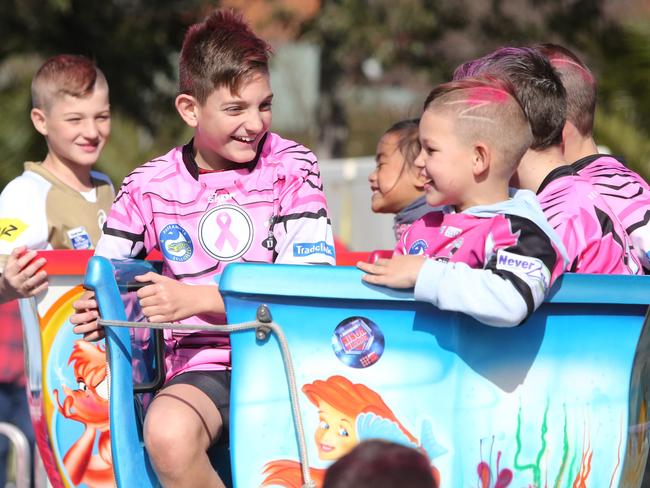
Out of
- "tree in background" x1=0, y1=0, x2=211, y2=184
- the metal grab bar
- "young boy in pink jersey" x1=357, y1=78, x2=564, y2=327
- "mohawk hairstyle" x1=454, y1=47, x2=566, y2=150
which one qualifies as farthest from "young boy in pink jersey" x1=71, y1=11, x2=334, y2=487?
"tree in background" x1=0, y1=0, x2=211, y2=184

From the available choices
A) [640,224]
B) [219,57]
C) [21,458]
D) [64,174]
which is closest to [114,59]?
[64,174]

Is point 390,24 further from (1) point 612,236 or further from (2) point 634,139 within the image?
(1) point 612,236

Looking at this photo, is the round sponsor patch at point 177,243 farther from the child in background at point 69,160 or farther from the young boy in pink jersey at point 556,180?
the child in background at point 69,160

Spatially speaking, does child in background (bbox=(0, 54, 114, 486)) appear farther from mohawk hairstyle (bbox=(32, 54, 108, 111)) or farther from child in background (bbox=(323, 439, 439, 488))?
child in background (bbox=(323, 439, 439, 488))

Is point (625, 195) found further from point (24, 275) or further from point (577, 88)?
point (24, 275)

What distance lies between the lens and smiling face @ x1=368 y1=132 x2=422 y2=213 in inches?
171

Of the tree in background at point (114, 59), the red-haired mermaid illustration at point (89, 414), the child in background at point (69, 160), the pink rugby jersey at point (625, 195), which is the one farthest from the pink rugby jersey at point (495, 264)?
the tree in background at point (114, 59)

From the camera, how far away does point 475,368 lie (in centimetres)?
260

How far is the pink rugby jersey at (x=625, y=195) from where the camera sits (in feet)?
11.1

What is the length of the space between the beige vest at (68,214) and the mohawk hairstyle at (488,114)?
186 cm

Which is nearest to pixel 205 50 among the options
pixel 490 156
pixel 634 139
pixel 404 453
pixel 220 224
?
pixel 220 224

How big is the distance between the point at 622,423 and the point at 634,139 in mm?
9192

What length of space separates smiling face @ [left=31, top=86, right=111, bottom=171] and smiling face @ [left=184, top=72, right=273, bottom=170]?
1.42 metres

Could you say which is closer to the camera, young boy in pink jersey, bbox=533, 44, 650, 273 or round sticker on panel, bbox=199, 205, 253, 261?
round sticker on panel, bbox=199, 205, 253, 261
